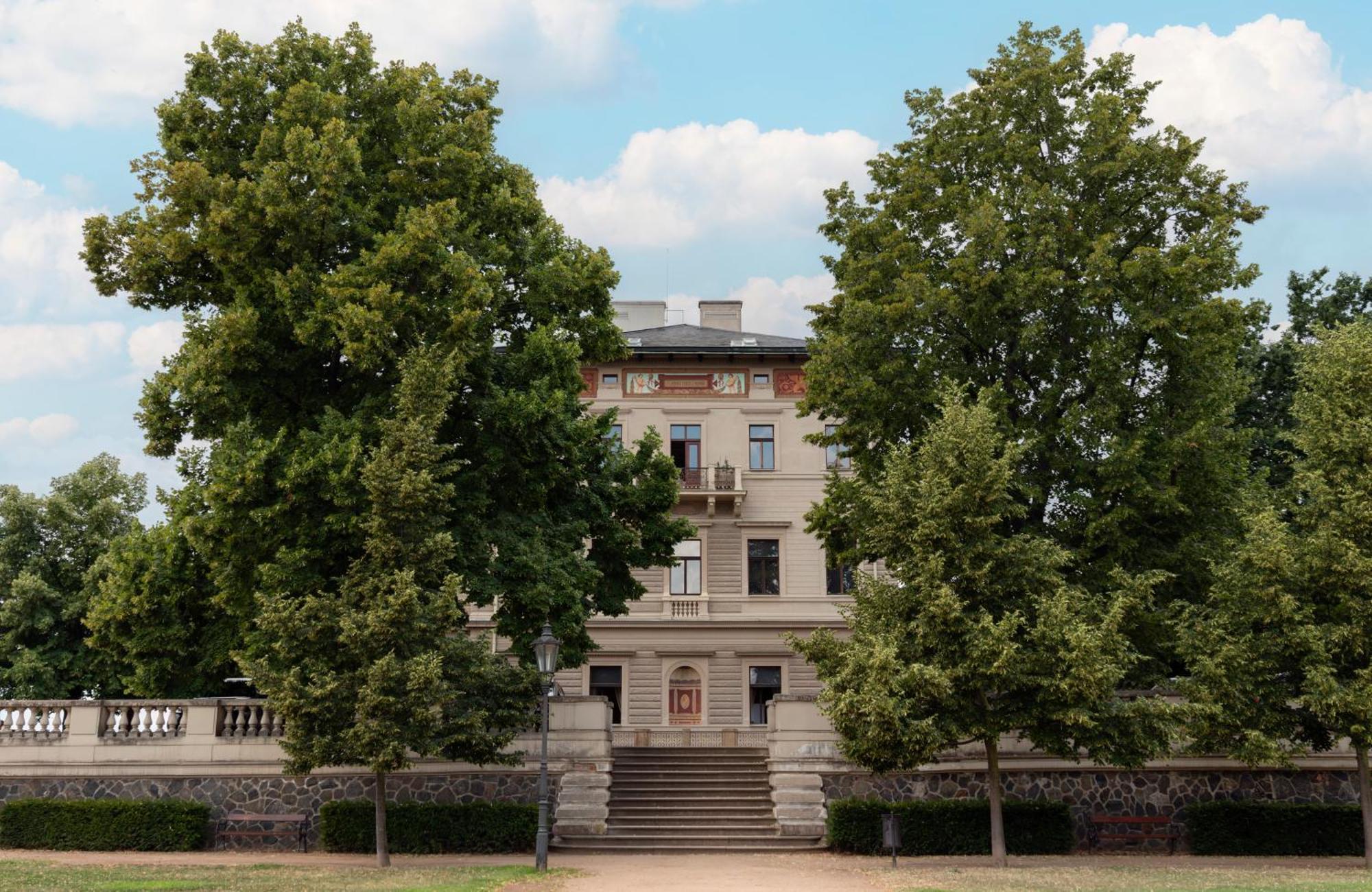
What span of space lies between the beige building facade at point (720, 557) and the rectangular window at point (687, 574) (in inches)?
1.8

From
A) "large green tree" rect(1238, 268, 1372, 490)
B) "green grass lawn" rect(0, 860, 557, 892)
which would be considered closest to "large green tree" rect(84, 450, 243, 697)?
"green grass lawn" rect(0, 860, 557, 892)

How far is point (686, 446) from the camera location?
39.4 m

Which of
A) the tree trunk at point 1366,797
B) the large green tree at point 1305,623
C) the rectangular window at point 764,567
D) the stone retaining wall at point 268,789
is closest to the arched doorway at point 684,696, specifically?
the rectangular window at point 764,567

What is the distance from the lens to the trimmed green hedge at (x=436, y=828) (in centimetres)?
2028

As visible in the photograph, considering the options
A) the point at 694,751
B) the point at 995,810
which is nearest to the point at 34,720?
the point at 694,751

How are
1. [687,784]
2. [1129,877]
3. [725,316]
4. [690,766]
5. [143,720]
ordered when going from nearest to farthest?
[1129,877]
[143,720]
[687,784]
[690,766]
[725,316]

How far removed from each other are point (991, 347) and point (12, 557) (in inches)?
1145

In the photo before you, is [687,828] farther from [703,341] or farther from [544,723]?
[703,341]

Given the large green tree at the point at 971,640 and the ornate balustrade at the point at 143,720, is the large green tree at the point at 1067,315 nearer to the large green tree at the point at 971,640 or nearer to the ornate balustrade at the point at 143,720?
the large green tree at the point at 971,640

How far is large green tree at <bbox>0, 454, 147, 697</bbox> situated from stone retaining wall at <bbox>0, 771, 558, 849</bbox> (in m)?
12.9

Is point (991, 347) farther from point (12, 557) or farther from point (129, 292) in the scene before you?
point (12, 557)

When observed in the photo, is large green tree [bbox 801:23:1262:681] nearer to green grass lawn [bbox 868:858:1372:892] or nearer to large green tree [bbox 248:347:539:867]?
green grass lawn [bbox 868:858:1372:892]

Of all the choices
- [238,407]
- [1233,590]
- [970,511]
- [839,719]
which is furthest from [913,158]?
[238,407]

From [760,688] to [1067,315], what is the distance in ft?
61.6
